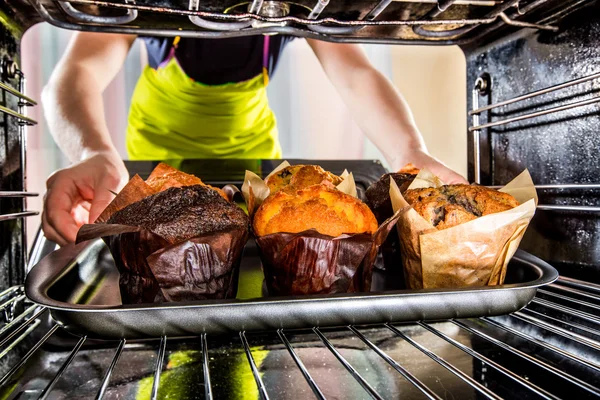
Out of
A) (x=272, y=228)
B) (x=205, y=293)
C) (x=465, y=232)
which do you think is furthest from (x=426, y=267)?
(x=205, y=293)

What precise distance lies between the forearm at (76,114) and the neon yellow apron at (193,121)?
19.2 inches

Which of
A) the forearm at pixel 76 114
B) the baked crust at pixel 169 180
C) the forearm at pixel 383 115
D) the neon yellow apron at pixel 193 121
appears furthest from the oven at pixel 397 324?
the neon yellow apron at pixel 193 121

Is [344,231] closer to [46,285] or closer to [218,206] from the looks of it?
[218,206]

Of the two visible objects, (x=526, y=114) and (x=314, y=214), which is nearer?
(x=314, y=214)

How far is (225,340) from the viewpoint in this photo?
3.11 ft

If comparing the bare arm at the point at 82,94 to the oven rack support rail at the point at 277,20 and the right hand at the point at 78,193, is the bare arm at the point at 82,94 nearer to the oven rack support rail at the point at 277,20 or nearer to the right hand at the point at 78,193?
the right hand at the point at 78,193

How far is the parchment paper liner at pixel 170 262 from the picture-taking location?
2.41 ft

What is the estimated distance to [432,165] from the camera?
1.44m

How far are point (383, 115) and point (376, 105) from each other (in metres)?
0.08

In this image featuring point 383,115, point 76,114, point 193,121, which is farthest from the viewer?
point 193,121

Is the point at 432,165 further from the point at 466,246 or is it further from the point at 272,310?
the point at 272,310

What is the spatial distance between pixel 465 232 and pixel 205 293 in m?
0.45

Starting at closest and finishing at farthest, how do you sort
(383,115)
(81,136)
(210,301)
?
(210,301)
(81,136)
(383,115)

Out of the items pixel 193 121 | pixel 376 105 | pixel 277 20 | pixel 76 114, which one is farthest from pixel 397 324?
pixel 193 121
